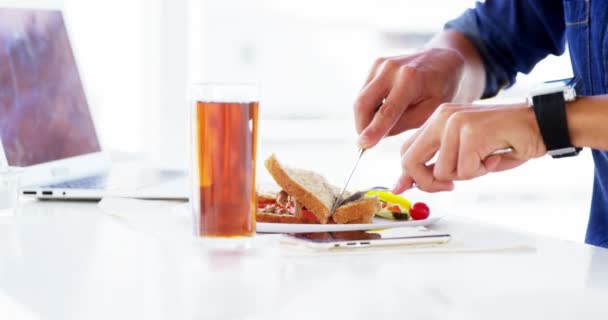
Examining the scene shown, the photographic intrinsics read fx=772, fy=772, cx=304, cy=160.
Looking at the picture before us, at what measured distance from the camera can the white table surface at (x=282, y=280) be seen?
69cm

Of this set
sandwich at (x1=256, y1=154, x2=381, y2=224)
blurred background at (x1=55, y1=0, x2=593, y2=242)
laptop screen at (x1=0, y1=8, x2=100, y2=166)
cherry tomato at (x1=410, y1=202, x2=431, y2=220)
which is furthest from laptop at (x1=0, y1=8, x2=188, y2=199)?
blurred background at (x1=55, y1=0, x2=593, y2=242)

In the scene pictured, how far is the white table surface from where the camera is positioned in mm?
694

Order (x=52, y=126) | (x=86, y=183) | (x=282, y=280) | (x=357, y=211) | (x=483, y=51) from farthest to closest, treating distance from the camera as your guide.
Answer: (x=483, y=51), (x=52, y=126), (x=86, y=183), (x=357, y=211), (x=282, y=280)

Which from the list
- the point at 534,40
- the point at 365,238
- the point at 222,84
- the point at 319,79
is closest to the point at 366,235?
the point at 365,238

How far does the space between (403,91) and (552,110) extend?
0.95 ft

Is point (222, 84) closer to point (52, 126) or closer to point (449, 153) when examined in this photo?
point (449, 153)

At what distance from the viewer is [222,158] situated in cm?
94

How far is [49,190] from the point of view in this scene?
133cm

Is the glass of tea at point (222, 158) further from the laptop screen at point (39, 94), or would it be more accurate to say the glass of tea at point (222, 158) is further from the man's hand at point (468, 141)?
the laptop screen at point (39, 94)

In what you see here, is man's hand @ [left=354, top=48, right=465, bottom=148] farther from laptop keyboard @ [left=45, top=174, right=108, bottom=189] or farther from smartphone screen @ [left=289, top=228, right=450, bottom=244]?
laptop keyboard @ [left=45, top=174, right=108, bottom=189]

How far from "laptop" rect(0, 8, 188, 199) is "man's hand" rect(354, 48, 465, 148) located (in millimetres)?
360

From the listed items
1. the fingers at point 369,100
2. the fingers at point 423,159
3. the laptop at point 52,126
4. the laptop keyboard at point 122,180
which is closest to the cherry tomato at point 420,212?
the fingers at point 423,159

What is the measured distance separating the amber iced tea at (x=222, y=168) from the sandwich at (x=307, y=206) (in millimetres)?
99

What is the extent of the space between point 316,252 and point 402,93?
1.41ft
